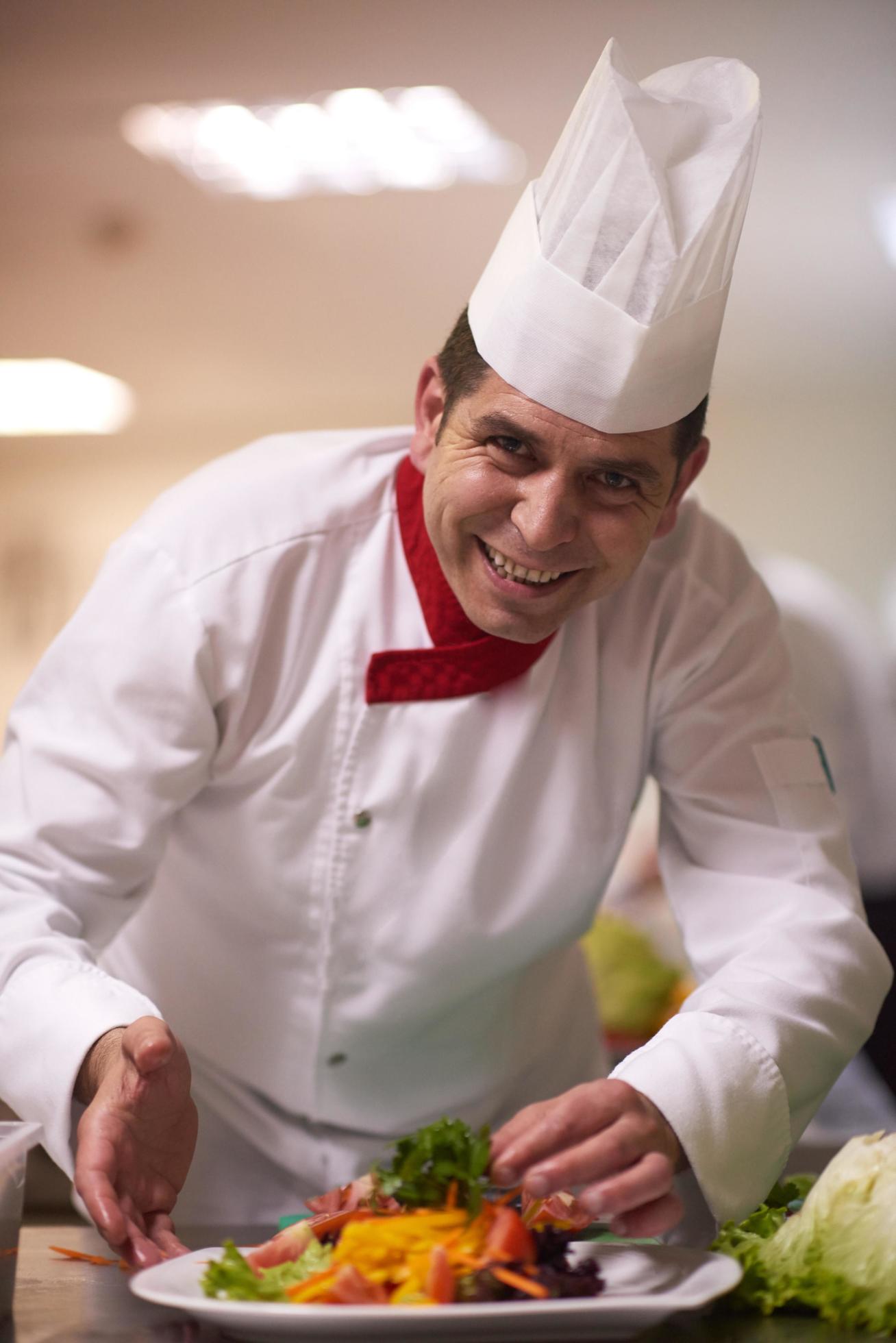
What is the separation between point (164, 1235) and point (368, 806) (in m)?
0.51

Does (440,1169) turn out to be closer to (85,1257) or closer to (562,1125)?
(562,1125)

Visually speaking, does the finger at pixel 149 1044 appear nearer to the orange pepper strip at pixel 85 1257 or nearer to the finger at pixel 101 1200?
the finger at pixel 101 1200

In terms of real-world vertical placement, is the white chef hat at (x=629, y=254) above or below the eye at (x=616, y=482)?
above

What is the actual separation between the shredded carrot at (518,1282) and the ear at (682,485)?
79 cm

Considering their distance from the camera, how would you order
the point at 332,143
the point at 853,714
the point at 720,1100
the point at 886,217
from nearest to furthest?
the point at 720,1100
the point at 853,714
the point at 332,143
the point at 886,217

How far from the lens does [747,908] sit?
1.54m

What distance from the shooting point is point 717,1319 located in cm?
108

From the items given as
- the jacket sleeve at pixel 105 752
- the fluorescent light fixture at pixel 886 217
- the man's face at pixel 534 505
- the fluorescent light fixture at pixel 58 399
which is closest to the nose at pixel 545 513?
the man's face at pixel 534 505

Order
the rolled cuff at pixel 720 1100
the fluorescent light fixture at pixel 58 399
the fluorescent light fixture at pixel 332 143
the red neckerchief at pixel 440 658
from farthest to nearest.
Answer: the fluorescent light fixture at pixel 58 399 → the fluorescent light fixture at pixel 332 143 → the red neckerchief at pixel 440 658 → the rolled cuff at pixel 720 1100

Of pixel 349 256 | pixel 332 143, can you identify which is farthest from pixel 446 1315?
pixel 349 256

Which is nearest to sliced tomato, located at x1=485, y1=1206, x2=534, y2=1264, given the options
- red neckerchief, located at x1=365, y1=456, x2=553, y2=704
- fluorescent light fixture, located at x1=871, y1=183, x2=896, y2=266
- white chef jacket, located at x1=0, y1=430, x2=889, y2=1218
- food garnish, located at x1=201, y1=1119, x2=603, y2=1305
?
food garnish, located at x1=201, y1=1119, x2=603, y2=1305

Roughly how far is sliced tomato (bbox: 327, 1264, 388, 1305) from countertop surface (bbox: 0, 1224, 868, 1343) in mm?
30

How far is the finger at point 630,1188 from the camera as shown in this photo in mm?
1050

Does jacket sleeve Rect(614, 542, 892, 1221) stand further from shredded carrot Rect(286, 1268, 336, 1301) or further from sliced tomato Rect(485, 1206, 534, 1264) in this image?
shredded carrot Rect(286, 1268, 336, 1301)
